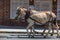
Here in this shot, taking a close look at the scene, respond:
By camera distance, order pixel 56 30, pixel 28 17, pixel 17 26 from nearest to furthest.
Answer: pixel 28 17
pixel 56 30
pixel 17 26

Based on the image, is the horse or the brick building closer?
the horse

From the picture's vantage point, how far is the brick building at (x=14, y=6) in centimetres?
2394

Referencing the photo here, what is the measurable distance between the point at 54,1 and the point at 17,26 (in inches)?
149

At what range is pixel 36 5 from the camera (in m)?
24.0

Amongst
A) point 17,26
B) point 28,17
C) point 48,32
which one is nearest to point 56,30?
point 48,32

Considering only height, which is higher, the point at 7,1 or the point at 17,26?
the point at 7,1

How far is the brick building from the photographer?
78.5 feet

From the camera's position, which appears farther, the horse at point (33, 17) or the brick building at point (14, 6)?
the brick building at point (14, 6)

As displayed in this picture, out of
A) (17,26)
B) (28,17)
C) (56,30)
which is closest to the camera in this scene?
(28,17)

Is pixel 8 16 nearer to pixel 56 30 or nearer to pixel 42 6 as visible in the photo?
pixel 42 6

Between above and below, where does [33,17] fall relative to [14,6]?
above

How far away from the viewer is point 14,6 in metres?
24.0

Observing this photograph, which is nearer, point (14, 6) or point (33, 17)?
point (33, 17)

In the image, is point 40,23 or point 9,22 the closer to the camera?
point 40,23
